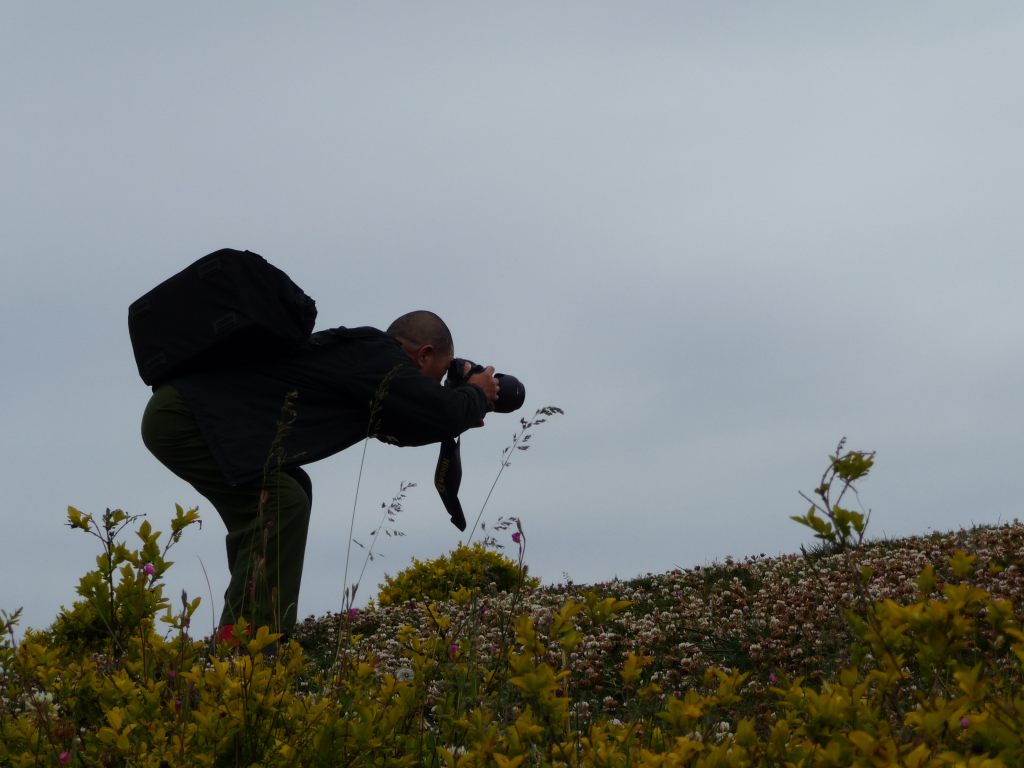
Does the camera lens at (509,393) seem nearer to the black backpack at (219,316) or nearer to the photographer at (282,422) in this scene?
the photographer at (282,422)

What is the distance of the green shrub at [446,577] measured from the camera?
12125mm

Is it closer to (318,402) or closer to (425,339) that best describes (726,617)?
(425,339)

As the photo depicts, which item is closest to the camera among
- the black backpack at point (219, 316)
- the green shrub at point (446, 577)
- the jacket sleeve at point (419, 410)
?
the black backpack at point (219, 316)

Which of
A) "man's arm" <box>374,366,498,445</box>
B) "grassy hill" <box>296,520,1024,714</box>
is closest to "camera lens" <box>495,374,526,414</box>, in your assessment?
"man's arm" <box>374,366,498,445</box>

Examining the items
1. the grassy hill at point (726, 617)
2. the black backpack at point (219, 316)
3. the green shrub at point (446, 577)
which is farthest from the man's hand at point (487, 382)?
the green shrub at point (446, 577)

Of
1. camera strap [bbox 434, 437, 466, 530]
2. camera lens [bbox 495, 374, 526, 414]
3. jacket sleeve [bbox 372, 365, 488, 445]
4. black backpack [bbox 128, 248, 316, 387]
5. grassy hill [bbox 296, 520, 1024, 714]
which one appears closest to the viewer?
grassy hill [bbox 296, 520, 1024, 714]

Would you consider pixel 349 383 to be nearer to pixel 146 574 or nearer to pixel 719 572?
pixel 146 574

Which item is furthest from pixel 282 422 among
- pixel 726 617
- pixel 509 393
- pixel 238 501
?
pixel 726 617

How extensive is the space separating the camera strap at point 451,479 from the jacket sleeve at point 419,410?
14.3 inches

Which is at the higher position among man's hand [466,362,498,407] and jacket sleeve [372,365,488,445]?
man's hand [466,362,498,407]

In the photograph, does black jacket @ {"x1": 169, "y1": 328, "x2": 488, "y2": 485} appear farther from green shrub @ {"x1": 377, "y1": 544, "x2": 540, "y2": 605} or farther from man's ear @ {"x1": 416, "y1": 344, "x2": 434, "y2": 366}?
green shrub @ {"x1": 377, "y1": 544, "x2": 540, "y2": 605}

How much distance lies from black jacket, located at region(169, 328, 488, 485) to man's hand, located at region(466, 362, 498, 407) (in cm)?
46

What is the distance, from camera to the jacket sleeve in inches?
288

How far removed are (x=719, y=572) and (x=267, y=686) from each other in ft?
25.7
